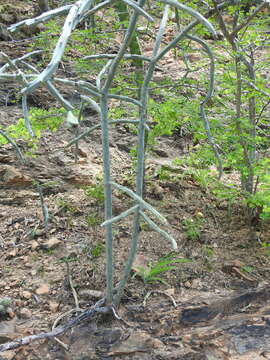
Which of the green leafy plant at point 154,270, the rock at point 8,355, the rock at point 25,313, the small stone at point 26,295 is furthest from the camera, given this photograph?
the green leafy plant at point 154,270

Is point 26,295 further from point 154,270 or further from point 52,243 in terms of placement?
point 154,270

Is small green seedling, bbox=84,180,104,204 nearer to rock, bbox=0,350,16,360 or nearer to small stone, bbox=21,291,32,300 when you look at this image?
small stone, bbox=21,291,32,300

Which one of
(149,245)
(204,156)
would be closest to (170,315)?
(149,245)

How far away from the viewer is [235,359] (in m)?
2.10

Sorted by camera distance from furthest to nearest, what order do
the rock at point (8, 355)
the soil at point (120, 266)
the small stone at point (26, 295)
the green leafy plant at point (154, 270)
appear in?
1. the green leafy plant at point (154, 270)
2. the small stone at point (26, 295)
3. the soil at point (120, 266)
4. the rock at point (8, 355)

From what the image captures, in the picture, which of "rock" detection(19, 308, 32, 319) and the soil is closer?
the soil

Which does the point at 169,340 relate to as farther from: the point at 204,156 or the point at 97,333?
the point at 204,156

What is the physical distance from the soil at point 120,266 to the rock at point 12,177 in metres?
0.01

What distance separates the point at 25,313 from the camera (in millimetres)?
2637

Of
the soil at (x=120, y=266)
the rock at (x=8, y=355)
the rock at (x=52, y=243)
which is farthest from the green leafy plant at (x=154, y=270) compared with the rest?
the rock at (x=8, y=355)

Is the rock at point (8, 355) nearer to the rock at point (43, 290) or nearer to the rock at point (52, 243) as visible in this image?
the rock at point (43, 290)

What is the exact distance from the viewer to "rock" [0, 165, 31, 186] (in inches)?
154

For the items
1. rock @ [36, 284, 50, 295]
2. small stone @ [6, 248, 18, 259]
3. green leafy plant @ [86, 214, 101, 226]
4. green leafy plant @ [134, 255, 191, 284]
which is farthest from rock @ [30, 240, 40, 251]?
green leafy plant @ [134, 255, 191, 284]

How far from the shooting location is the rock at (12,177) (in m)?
3.90
